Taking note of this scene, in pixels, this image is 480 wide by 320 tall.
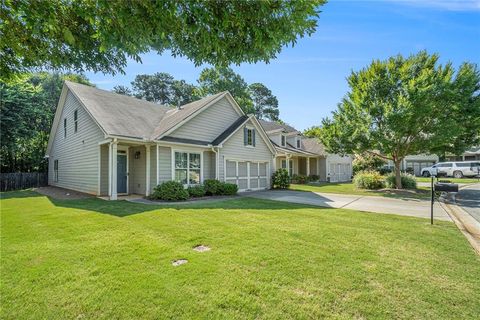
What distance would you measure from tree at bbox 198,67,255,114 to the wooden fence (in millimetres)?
22582

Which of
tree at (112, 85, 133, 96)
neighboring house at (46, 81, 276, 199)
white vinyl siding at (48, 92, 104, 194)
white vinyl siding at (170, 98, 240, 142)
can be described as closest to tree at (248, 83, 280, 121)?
tree at (112, 85, 133, 96)

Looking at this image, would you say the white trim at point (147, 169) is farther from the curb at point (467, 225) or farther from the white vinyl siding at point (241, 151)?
the curb at point (467, 225)

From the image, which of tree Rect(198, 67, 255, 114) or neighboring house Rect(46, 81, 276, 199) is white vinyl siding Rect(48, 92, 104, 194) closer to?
neighboring house Rect(46, 81, 276, 199)

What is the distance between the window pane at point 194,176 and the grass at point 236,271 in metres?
7.04

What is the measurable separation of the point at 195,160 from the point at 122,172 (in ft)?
13.1

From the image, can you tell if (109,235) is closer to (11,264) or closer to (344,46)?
(11,264)

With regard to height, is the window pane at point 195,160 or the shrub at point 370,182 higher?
the window pane at point 195,160

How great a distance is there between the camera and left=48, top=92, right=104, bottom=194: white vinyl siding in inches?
527

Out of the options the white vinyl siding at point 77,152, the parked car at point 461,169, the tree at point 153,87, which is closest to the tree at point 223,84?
the tree at point 153,87

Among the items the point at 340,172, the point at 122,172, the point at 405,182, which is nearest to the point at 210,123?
the point at 122,172

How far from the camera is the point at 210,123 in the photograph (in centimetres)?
1577

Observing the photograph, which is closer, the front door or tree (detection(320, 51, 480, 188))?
the front door

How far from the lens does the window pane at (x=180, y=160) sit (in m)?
13.5

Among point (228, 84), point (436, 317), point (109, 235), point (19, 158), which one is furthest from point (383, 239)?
point (228, 84)
